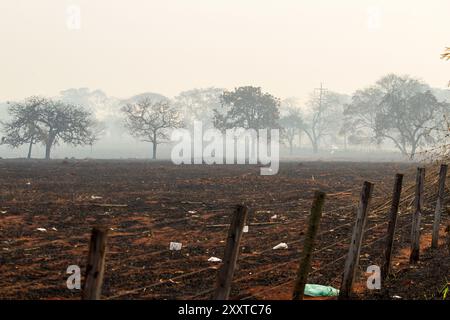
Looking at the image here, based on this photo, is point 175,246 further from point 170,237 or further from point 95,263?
point 95,263

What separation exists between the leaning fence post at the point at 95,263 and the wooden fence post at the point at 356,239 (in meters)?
4.16

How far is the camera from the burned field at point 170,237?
856 cm

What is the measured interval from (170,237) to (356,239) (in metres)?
6.83

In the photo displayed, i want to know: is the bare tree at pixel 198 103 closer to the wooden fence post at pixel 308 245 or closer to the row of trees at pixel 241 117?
the row of trees at pixel 241 117

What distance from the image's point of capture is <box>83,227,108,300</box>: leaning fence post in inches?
151

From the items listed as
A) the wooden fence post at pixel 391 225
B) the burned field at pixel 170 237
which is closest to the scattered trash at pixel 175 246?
the burned field at pixel 170 237

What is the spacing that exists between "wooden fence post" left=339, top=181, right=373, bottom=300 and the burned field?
1140 millimetres

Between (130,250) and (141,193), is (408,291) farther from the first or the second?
(141,193)

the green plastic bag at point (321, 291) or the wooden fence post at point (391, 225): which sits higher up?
the wooden fence post at point (391, 225)

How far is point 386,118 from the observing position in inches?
2901

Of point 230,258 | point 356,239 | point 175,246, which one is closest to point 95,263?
point 230,258

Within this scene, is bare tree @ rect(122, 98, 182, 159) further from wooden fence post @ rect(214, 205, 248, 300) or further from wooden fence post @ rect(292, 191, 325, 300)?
wooden fence post @ rect(214, 205, 248, 300)

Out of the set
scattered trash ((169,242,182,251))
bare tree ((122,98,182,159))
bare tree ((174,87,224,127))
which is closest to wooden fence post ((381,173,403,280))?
scattered trash ((169,242,182,251))

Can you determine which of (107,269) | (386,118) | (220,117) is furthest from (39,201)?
(386,118)
